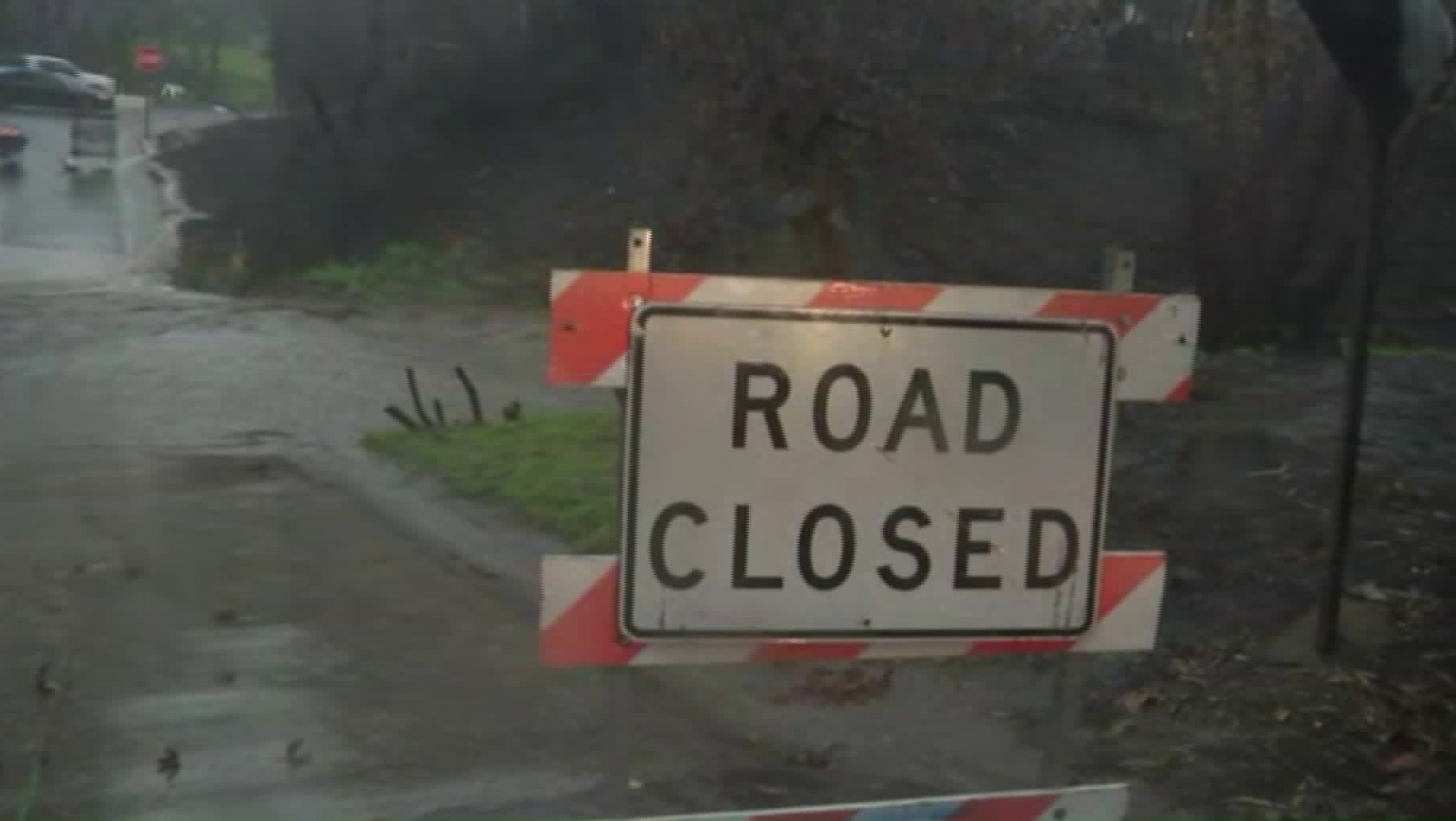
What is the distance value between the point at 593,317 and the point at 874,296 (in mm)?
550

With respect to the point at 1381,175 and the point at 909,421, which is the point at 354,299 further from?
the point at 909,421

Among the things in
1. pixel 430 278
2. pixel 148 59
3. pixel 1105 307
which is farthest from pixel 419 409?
pixel 148 59

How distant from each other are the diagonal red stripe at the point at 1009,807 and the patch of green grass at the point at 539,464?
16.5ft

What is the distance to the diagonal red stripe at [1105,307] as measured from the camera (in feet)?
14.0

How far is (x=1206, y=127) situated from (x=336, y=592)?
731 cm

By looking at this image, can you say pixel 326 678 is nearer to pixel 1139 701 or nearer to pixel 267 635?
pixel 267 635

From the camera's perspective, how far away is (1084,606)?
4.37 m

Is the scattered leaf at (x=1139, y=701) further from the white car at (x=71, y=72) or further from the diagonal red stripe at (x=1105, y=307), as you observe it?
the white car at (x=71, y=72)

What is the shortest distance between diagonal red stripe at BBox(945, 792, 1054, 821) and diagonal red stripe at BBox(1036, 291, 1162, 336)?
936mm

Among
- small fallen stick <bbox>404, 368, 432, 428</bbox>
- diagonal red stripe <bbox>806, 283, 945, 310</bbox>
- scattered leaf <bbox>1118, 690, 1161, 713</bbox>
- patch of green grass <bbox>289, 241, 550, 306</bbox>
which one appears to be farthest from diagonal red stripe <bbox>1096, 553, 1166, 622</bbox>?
patch of green grass <bbox>289, 241, 550, 306</bbox>

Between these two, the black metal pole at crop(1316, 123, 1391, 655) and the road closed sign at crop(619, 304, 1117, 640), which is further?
the black metal pole at crop(1316, 123, 1391, 655)

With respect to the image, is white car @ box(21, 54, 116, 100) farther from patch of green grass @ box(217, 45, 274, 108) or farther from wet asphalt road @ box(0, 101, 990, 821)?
wet asphalt road @ box(0, 101, 990, 821)

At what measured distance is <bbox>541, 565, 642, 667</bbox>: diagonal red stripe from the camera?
4129 millimetres

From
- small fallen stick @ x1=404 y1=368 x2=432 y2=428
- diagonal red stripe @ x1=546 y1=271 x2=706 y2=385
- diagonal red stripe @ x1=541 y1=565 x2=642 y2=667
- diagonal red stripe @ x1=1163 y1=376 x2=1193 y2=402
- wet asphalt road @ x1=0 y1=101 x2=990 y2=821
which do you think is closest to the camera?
diagonal red stripe @ x1=546 y1=271 x2=706 y2=385
